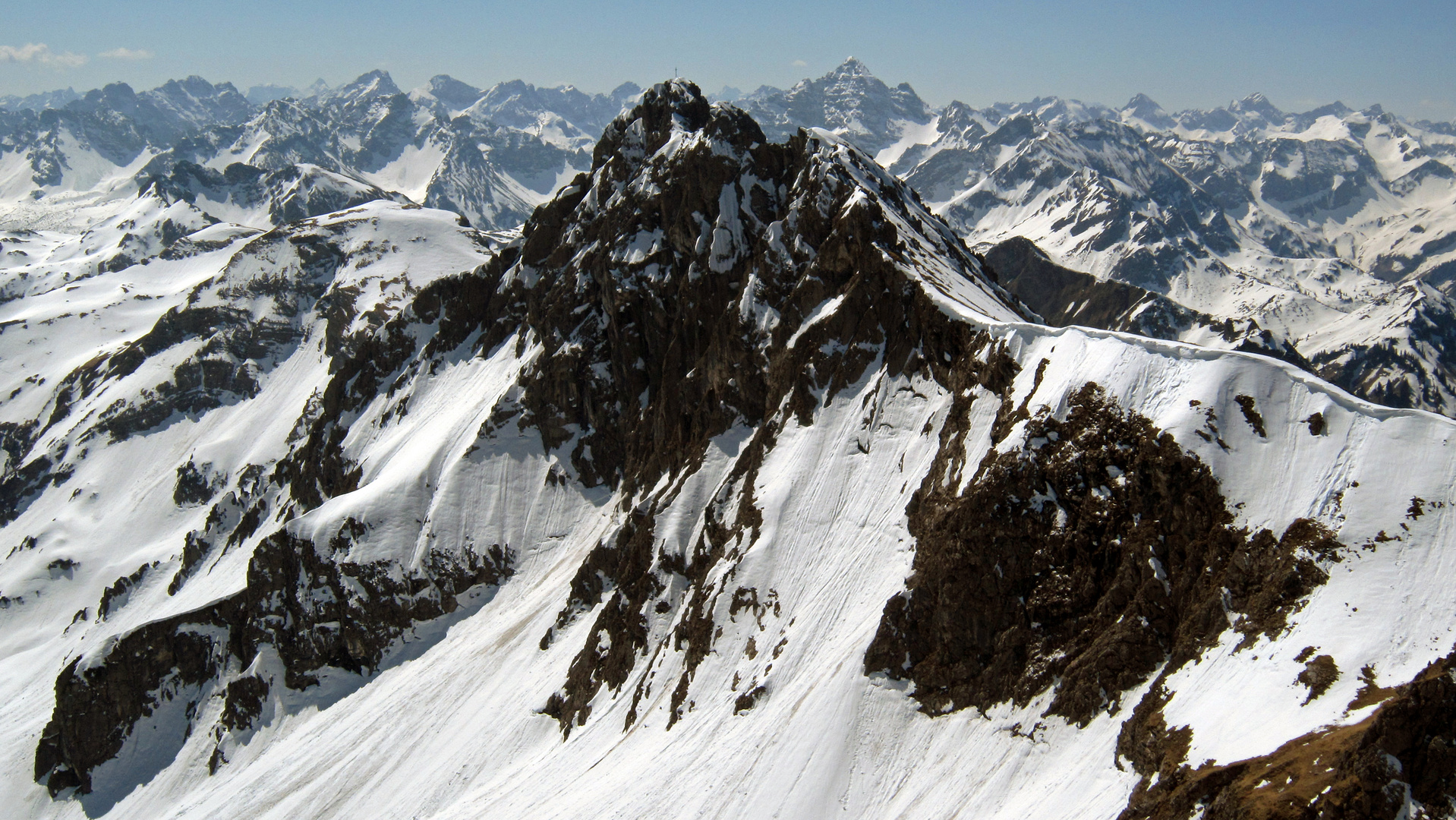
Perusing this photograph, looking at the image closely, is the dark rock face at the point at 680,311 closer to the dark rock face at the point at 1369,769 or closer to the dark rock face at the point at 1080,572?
the dark rock face at the point at 1080,572

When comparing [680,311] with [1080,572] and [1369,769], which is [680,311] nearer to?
[1080,572]

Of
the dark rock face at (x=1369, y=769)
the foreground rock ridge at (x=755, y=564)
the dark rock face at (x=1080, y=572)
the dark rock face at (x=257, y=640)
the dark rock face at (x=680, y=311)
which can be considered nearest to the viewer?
the dark rock face at (x=1369, y=769)

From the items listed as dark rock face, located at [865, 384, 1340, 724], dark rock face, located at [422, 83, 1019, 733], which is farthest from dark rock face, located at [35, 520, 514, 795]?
dark rock face, located at [865, 384, 1340, 724]

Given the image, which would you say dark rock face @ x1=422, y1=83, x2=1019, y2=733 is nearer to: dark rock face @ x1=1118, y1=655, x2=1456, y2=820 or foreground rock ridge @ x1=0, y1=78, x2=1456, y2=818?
foreground rock ridge @ x1=0, y1=78, x2=1456, y2=818

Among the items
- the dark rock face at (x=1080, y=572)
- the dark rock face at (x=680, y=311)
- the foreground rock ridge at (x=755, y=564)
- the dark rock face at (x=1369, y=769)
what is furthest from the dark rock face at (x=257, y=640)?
the dark rock face at (x=1369, y=769)

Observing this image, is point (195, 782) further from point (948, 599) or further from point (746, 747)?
point (948, 599)

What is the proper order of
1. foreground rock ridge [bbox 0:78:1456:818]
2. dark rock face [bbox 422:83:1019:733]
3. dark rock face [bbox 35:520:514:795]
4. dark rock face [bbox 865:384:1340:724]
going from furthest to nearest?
dark rock face [bbox 35:520:514:795] → dark rock face [bbox 422:83:1019:733] → dark rock face [bbox 865:384:1340:724] → foreground rock ridge [bbox 0:78:1456:818]
